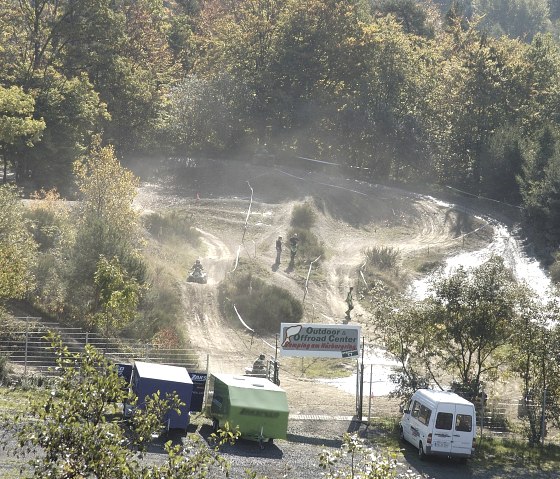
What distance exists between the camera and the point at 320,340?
3038 cm

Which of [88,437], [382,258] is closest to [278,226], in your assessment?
[382,258]

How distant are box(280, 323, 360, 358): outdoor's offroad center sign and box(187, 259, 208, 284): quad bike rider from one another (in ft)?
65.8

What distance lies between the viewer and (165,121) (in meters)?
77.2

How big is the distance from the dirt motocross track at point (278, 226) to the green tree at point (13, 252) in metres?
8.69

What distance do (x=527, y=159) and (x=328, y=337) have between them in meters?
41.4

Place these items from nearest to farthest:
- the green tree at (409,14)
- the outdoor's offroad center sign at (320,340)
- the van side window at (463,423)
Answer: the van side window at (463,423), the outdoor's offroad center sign at (320,340), the green tree at (409,14)

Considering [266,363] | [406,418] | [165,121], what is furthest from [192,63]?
[406,418]

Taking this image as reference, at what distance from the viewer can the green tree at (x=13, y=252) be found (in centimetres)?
3094

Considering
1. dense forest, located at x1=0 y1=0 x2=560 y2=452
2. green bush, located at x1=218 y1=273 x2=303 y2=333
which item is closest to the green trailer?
green bush, located at x1=218 y1=273 x2=303 y2=333

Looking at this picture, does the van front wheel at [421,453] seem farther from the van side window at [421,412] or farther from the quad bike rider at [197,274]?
the quad bike rider at [197,274]

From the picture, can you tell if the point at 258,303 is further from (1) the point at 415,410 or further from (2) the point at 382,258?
(1) the point at 415,410

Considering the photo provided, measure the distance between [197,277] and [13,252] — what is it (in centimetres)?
1809

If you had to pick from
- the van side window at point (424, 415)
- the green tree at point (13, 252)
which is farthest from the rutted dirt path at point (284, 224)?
the van side window at point (424, 415)

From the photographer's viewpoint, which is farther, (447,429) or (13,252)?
(13,252)
